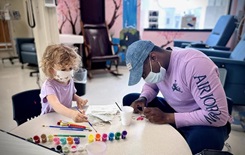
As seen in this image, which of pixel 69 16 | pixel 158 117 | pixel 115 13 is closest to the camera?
pixel 158 117

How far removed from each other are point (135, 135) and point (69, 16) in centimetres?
343

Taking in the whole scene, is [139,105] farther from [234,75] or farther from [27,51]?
[27,51]

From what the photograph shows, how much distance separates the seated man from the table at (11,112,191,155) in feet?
0.26

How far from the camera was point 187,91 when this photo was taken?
39.9 inches

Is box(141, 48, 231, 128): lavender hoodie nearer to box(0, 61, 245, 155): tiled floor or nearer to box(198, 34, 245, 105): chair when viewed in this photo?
box(0, 61, 245, 155): tiled floor

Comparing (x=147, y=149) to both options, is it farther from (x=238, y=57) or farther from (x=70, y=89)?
(x=238, y=57)

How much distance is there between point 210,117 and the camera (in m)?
0.89

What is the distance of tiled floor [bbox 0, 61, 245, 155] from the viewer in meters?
1.84

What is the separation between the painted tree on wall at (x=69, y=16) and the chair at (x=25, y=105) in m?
2.78

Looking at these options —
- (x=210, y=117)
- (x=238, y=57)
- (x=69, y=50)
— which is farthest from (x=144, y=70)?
(x=238, y=57)

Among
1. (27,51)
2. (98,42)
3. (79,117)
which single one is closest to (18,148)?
(79,117)

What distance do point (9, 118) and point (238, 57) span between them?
9.09 feet

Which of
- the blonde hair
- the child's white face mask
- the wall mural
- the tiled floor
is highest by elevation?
the wall mural

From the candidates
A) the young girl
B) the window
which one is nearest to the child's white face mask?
the young girl
